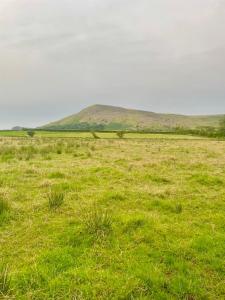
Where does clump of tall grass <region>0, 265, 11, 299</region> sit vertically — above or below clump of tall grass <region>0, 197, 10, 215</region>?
below

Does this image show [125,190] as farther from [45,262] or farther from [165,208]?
[45,262]

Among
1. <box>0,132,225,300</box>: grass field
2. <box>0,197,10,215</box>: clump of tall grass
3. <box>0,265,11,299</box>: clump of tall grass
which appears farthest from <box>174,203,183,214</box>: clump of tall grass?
<box>0,265,11,299</box>: clump of tall grass

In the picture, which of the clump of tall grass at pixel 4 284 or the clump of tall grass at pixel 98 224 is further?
the clump of tall grass at pixel 98 224

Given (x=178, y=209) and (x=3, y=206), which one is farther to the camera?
(x=178, y=209)

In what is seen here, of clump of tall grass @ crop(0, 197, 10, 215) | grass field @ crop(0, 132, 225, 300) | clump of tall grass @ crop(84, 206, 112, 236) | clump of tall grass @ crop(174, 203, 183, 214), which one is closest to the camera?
grass field @ crop(0, 132, 225, 300)

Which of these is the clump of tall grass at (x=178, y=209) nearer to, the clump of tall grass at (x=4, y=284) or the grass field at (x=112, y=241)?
the grass field at (x=112, y=241)

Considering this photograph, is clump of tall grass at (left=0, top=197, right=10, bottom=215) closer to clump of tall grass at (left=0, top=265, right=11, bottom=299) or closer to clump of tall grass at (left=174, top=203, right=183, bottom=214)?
clump of tall grass at (left=0, top=265, right=11, bottom=299)

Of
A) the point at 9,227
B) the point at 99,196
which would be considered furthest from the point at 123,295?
the point at 99,196

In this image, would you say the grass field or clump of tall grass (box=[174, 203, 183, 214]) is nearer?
the grass field

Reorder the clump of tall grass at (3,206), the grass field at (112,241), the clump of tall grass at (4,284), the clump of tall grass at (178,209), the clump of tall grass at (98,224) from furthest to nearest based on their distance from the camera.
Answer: the clump of tall grass at (178,209) < the clump of tall grass at (3,206) < the clump of tall grass at (98,224) < the grass field at (112,241) < the clump of tall grass at (4,284)

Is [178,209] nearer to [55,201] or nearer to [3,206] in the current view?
[55,201]

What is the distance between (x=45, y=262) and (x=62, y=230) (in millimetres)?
1731

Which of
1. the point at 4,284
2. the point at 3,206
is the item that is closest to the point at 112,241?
the point at 4,284

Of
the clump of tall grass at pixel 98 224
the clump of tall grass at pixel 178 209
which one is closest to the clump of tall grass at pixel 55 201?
the clump of tall grass at pixel 98 224
